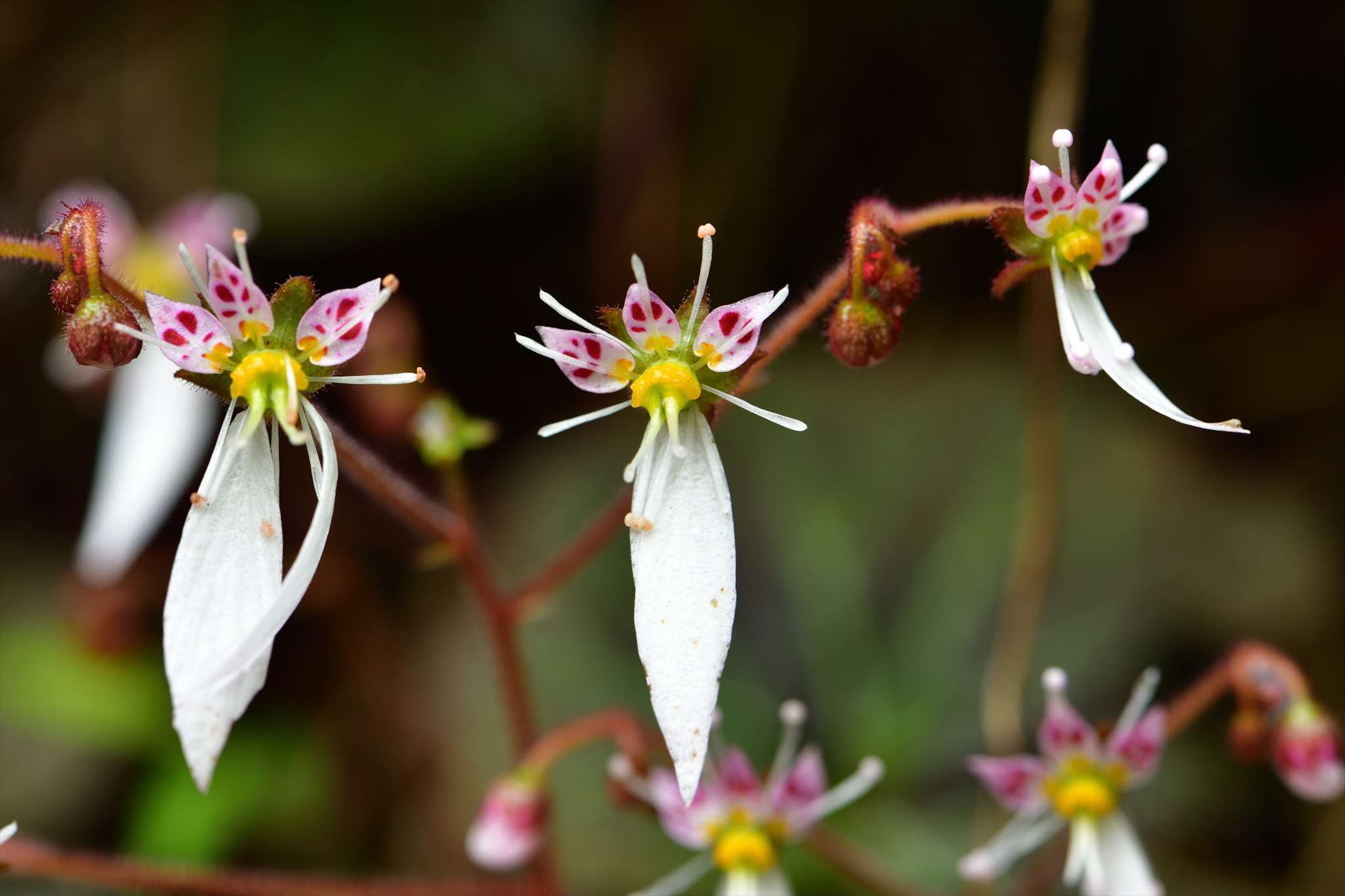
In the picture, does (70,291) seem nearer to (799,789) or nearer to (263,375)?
(263,375)

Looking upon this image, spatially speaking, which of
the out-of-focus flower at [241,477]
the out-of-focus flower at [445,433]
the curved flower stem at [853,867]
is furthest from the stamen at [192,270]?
the curved flower stem at [853,867]

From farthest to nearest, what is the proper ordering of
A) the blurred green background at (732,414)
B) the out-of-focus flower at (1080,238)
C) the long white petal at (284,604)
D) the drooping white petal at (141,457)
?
the blurred green background at (732,414)
the drooping white petal at (141,457)
the out-of-focus flower at (1080,238)
the long white petal at (284,604)

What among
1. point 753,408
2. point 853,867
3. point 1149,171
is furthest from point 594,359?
point 853,867

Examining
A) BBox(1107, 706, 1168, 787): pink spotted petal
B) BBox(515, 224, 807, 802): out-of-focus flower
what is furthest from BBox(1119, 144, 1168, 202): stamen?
BBox(1107, 706, 1168, 787): pink spotted petal

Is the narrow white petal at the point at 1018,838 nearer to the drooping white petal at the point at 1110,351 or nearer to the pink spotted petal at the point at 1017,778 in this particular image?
the pink spotted petal at the point at 1017,778

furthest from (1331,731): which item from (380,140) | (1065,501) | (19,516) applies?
(19,516)

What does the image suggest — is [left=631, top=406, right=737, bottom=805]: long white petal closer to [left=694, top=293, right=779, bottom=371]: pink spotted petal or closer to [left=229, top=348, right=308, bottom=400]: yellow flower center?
[left=694, top=293, right=779, bottom=371]: pink spotted petal
